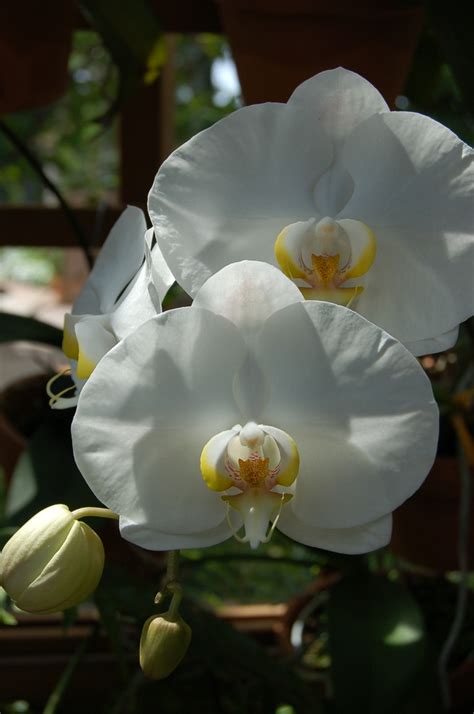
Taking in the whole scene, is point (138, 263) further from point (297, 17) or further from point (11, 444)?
point (11, 444)

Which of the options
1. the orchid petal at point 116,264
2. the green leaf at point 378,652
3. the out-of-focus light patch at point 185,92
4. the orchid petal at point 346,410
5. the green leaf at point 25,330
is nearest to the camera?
the orchid petal at point 346,410

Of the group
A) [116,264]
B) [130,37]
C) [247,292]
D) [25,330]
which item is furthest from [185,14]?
[247,292]

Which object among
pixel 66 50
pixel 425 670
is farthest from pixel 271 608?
pixel 66 50

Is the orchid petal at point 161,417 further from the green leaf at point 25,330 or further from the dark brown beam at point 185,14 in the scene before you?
the dark brown beam at point 185,14

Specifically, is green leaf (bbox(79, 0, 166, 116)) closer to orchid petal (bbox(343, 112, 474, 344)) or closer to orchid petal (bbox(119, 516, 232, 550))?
orchid petal (bbox(343, 112, 474, 344))

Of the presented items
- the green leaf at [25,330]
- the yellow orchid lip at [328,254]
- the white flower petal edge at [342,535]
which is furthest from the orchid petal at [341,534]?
the green leaf at [25,330]

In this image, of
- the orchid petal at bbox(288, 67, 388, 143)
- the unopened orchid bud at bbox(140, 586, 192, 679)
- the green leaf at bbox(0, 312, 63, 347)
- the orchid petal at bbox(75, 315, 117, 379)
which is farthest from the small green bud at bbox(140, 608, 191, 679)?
the green leaf at bbox(0, 312, 63, 347)

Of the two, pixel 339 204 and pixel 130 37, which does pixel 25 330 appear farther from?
pixel 339 204
